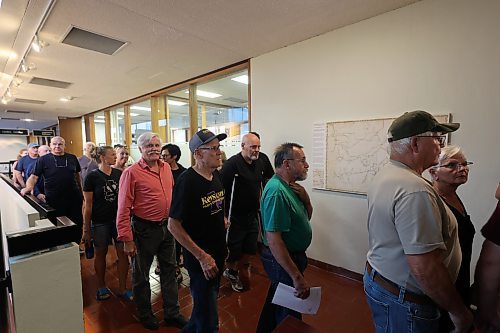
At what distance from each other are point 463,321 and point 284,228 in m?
0.79

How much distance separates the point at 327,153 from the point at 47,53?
11.7 feet

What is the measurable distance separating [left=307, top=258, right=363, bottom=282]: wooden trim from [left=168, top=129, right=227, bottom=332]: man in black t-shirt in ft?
5.79

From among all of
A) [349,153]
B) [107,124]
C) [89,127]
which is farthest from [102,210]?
[89,127]

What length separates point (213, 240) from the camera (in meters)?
1.55

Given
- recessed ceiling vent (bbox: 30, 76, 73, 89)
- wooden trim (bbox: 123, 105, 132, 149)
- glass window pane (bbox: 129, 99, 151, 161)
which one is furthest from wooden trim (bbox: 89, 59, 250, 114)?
recessed ceiling vent (bbox: 30, 76, 73, 89)

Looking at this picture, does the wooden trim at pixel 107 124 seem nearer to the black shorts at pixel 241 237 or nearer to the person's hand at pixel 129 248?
the black shorts at pixel 241 237

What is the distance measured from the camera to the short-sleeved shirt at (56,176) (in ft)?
10.1

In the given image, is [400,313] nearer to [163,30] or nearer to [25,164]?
[163,30]

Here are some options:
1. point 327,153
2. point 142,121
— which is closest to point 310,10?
point 327,153

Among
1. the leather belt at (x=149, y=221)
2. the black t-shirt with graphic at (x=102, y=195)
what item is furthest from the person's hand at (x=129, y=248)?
the black t-shirt with graphic at (x=102, y=195)

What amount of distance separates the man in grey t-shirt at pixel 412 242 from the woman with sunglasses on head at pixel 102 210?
2.21m

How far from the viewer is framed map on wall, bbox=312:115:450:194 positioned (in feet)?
8.04

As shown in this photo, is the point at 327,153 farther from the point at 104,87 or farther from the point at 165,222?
the point at 104,87

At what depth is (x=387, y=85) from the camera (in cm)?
239
